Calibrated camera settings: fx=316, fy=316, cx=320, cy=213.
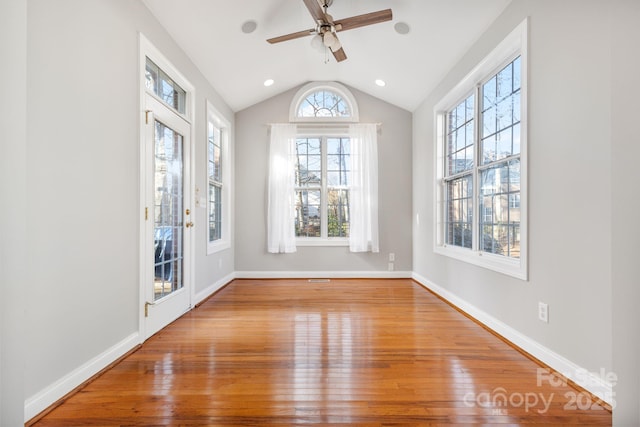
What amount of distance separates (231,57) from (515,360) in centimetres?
383

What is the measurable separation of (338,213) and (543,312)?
3249 mm

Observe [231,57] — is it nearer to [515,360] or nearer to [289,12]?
[289,12]

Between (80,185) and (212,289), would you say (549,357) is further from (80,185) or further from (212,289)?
(212,289)

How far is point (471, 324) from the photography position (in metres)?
2.88

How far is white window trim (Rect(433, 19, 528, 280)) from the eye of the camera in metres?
2.27

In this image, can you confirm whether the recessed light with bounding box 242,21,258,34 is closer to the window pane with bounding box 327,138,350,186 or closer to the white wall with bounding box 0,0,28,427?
the window pane with bounding box 327,138,350,186

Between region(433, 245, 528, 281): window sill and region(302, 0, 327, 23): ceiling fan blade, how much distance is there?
2.37 meters

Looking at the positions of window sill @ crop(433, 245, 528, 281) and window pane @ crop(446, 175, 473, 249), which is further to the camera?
window pane @ crop(446, 175, 473, 249)

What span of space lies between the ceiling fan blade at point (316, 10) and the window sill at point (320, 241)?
316cm

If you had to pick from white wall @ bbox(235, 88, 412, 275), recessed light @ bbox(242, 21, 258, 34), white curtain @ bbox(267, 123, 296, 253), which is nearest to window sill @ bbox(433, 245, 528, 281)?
white wall @ bbox(235, 88, 412, 275)

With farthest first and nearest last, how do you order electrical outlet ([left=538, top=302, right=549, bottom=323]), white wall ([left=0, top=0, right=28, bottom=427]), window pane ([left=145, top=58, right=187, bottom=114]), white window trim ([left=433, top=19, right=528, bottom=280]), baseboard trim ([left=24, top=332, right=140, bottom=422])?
window pane ([left=145, top=58, right=187, bottom=114]) → white window trim ([left=433, top=19, right=528, bottom=280]) → electrical outlet ([left=538, top=302, right=549, bottom=323]) → baseboard trim ([left=24, top=332, right=140, bottom=422]) → white wall ([left=0, top=0, right=28, bottom=427])

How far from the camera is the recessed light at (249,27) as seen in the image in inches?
121

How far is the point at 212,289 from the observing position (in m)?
4.01

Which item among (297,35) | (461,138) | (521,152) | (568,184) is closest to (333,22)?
(297,35)
